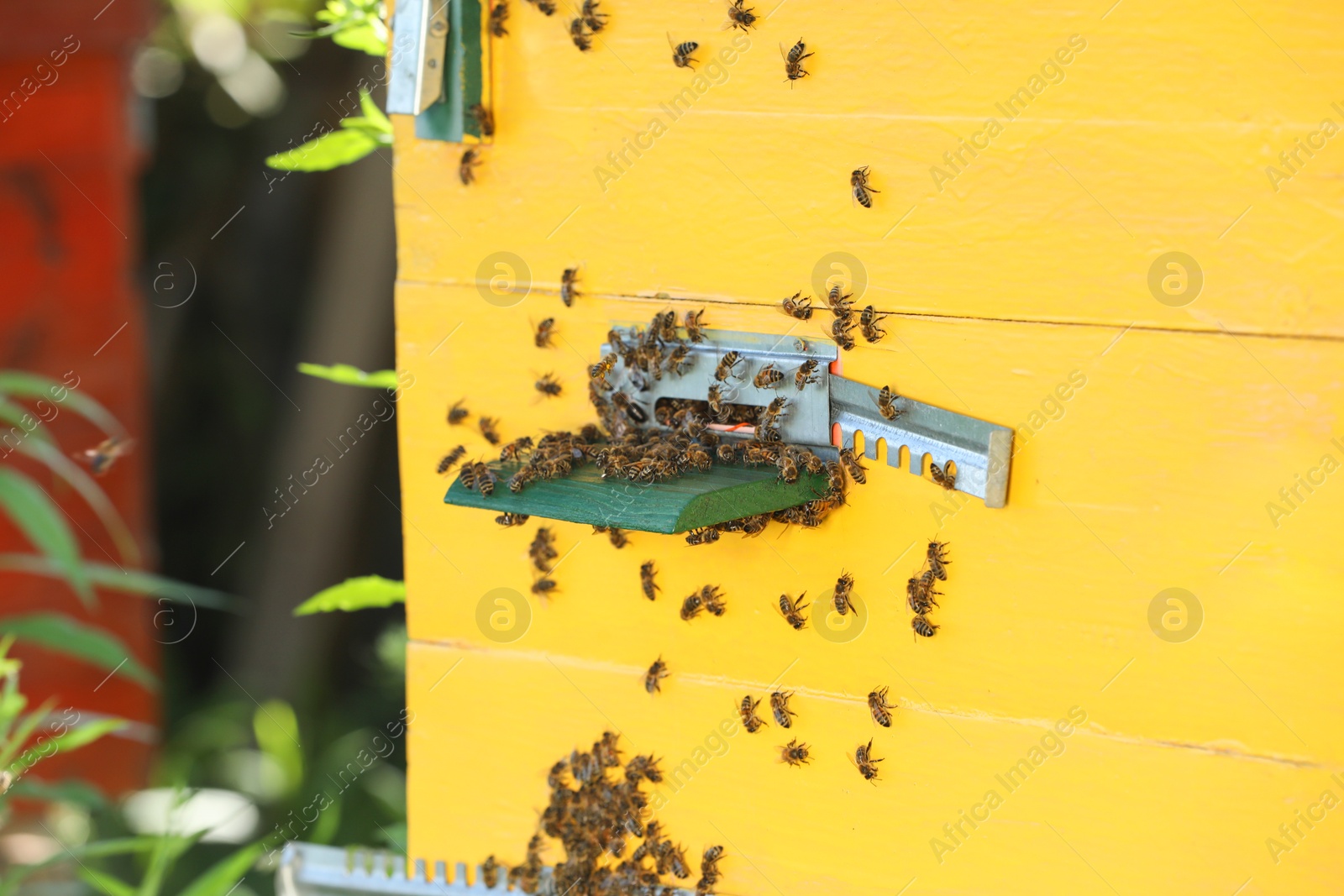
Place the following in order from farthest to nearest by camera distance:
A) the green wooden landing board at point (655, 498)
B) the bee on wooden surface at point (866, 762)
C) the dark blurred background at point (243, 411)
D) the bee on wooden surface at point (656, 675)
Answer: the dark blurred background at point (243, 411), the bee on wooden surface at point (656, 675), the bee on wooden surface at point (866, 762), the green wooden landing board at point (655, 498)

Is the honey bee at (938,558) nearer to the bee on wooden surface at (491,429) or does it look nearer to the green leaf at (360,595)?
the bee on wooden surface at (491,429)

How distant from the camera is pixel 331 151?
2266mm

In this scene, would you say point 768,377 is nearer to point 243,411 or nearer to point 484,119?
point 484,119

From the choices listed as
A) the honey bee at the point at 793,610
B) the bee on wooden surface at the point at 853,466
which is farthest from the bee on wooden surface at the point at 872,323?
the honey bee at the point at 793,610

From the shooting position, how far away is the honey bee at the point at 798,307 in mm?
2033

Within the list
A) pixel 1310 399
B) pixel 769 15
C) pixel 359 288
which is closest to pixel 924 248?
pixel 769 15

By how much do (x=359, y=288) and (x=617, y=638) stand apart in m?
4.52

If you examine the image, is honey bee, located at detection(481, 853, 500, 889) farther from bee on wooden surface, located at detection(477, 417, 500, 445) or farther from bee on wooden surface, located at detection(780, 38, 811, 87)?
bee on wooden surface, located at detection(780, 38, 811, 87)

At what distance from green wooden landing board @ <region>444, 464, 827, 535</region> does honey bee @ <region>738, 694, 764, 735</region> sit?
1.78 ft

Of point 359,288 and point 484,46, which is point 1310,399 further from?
point 359,288

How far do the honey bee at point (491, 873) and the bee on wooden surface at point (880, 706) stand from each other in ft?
3.39

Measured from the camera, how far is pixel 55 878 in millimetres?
4828

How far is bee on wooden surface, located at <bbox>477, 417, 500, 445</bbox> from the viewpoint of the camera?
2.29 metres

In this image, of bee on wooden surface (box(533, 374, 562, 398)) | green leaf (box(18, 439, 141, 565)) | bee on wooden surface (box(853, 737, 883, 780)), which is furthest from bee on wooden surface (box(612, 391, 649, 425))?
green leaf (box(18, 439, 141, 565))
